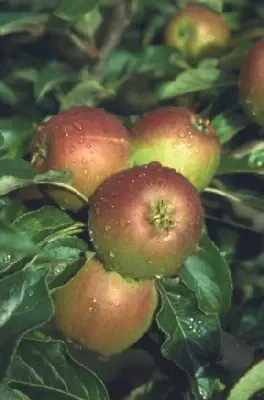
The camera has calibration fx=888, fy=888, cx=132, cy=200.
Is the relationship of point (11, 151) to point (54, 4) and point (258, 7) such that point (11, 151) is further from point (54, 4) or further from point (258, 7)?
point (258, 7)

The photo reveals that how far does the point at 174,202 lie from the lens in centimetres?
115

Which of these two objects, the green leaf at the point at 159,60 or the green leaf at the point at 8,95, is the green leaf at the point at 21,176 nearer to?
the green leaf at the point at 159,60

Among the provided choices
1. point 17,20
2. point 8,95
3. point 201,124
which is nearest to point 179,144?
point 201,124

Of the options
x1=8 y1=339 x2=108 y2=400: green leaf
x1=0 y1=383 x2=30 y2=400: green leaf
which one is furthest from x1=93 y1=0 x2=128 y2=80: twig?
x1=0 y1=383 x2=30 y2=400: green leaf

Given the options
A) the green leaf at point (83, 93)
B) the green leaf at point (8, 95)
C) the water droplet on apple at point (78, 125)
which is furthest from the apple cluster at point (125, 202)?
the green leaf at point (8, 95)

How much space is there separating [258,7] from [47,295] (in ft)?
3.06

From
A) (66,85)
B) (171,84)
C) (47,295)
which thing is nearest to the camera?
(47,295)

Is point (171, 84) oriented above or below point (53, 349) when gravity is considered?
above

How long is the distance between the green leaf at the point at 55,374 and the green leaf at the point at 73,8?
59 centimetres

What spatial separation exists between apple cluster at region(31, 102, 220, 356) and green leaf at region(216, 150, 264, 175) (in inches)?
2.5

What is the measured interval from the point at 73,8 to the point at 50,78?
6.2 inches

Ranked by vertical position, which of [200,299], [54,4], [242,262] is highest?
[54,4]

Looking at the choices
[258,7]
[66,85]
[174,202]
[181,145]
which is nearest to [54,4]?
[66,85]

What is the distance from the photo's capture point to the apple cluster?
1148 mm
